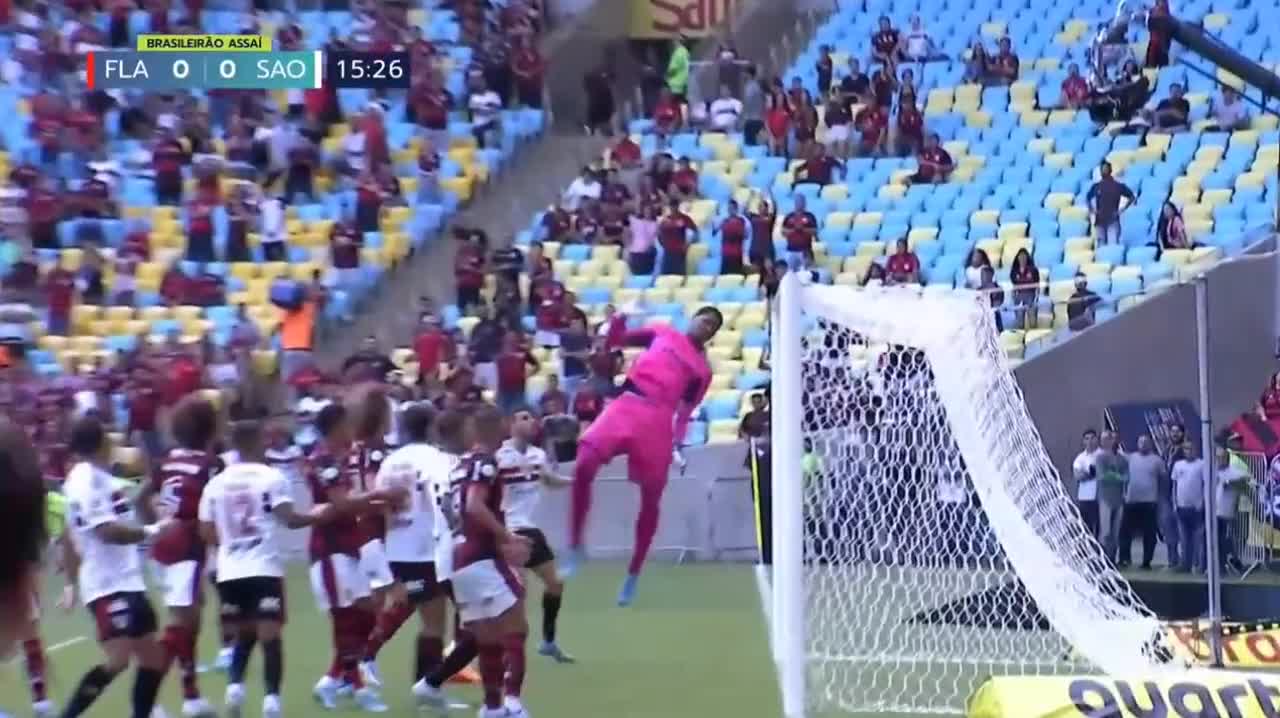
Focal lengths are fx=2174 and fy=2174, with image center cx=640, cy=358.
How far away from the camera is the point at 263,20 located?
27.6m

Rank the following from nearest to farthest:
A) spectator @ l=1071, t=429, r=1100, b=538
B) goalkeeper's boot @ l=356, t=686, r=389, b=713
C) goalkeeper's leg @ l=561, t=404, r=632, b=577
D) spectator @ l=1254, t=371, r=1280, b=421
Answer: goalkeeper's boot @ l=356, t=686, r=389, b=713 → goalkeeper's leg @ l=561, t=404, r=632, b=577 → spectator @ l=1071, t=429, r=1100, b=538 → spectator @ l=1254, t=371, r=1280, b=421

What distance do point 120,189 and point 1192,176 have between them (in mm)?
11885

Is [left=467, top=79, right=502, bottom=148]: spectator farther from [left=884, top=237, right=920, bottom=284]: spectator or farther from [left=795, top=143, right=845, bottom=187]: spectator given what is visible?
[left=884, top=237, right=920, bottom=284]: spectator

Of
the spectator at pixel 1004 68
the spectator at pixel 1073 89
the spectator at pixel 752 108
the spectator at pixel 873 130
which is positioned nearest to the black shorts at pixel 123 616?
the spectator at pixel 873 130

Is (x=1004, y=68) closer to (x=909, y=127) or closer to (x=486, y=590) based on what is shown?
(x=909, y=127)

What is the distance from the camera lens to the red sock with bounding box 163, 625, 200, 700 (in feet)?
30.4

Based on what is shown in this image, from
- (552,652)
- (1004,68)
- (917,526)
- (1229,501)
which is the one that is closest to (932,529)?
(917,526)

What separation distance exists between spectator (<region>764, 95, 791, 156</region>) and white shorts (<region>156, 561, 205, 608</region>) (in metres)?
16.6

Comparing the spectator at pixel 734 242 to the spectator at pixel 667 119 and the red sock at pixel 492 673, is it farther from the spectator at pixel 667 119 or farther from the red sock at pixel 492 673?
the red sock at pixel 492 673

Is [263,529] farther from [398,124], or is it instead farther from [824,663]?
[398,124]

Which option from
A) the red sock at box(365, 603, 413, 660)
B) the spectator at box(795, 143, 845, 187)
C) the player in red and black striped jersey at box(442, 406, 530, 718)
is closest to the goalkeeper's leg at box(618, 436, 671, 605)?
the red sock at box(365, 603, 413, 660)

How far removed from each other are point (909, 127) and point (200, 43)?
8.66 meters

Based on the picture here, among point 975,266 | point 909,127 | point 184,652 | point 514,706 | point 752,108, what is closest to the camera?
point 184,652

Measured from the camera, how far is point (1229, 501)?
18969 mm
